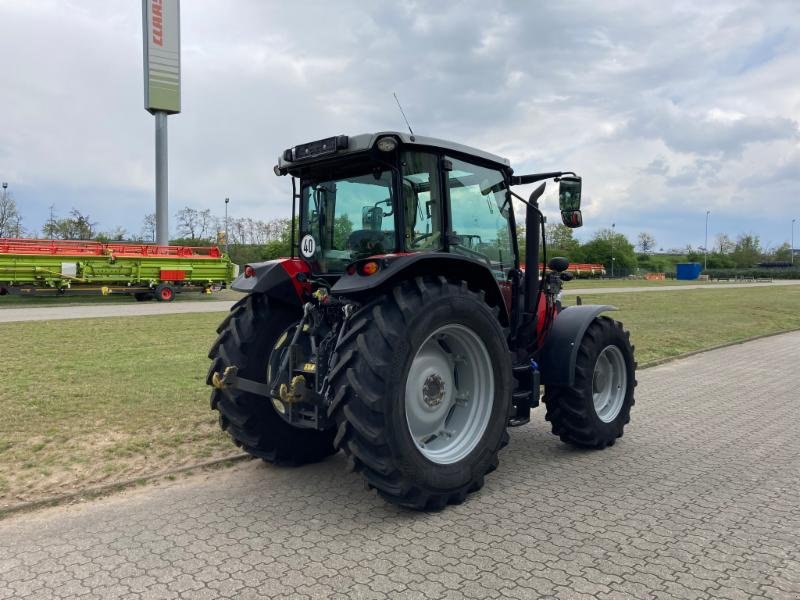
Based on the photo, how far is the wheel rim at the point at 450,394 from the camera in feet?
13.6

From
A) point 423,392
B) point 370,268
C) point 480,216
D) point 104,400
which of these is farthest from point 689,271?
point 370,268

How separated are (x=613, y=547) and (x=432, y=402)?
1411mm

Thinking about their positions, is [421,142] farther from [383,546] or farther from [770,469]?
[770,469]

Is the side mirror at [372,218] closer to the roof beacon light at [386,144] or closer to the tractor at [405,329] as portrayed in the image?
the tractor at [405,329]

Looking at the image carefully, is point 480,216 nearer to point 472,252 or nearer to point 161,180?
point 472,252

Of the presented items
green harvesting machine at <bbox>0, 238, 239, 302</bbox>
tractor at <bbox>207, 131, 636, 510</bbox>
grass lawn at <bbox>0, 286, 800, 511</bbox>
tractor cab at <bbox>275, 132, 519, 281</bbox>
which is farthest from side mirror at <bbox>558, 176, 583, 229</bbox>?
green harvesting machine at <bbox>0, 238, 239, 302</bbox>

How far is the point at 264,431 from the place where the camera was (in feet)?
15.1

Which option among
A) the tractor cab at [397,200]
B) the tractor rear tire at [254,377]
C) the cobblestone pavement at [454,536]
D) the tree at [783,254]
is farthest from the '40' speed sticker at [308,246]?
the tree at [783,254]

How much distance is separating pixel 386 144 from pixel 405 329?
1192 millimetres

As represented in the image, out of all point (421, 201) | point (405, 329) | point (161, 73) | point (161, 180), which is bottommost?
point (405, 329)

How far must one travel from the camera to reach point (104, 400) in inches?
257

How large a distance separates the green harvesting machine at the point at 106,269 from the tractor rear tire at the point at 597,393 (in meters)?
21.7

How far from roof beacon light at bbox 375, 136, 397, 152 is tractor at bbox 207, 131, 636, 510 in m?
0.01

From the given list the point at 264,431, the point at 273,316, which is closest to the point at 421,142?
the point at 273,316
